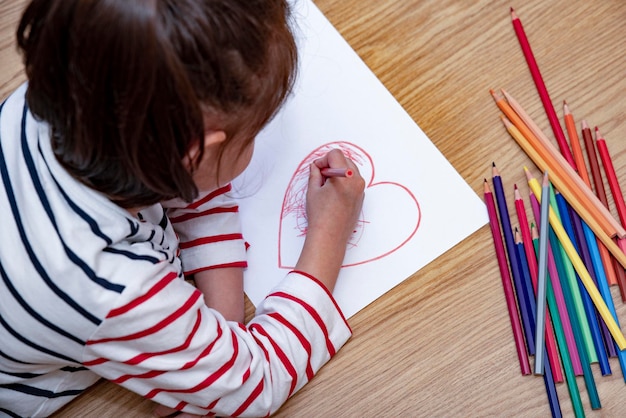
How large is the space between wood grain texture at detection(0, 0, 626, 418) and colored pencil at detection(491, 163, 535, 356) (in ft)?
0.05

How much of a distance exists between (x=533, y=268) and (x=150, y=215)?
13.1 inches

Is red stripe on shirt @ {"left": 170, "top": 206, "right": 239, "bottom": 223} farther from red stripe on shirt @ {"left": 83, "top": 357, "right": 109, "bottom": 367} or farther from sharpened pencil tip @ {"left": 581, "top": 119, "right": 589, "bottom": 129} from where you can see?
sharpened pencil tip @ {"left": 581, "top": 119, "right": 589, "bottom": 129}

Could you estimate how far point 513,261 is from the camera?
559 mm

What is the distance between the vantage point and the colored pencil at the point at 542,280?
1.75 feet

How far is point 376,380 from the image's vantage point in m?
0.55

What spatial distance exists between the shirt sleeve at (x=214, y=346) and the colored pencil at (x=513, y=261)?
15 cm

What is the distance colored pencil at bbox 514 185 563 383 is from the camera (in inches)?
21.2

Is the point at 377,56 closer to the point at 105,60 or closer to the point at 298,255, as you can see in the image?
the point at 298,255

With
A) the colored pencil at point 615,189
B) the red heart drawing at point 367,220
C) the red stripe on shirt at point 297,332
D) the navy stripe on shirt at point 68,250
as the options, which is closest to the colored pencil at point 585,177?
the colored pencil at point 615,189

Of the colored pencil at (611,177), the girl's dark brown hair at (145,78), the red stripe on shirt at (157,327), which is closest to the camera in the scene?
the girl's dark brown hair at (145,78)

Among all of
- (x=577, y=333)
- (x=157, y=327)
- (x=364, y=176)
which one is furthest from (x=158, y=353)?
(x=577, y=333)

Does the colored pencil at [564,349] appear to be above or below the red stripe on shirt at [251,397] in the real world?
below

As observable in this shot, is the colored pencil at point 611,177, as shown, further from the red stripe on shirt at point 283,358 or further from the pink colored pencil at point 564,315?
the red stripe on shirt at point 283,358

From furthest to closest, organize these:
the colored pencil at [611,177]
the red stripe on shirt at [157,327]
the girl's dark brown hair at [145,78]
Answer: the colored pencil at [611,177]
the red stripe on shirt at [157,327]
the girl's dark brown hair at [145,78]
